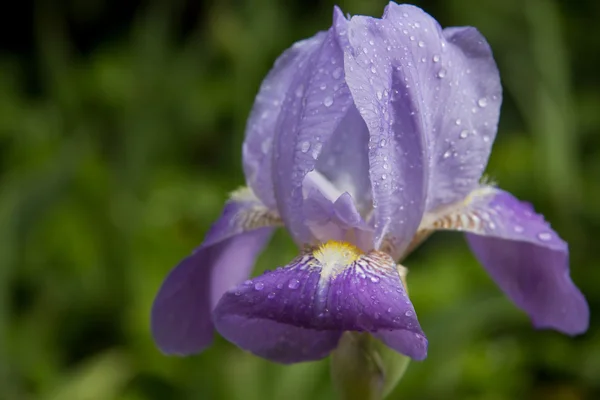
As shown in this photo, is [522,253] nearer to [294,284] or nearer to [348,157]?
[348,157]

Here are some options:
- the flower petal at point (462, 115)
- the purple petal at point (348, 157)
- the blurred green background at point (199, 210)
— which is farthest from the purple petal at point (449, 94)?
the blurred green background at point (199, 210)

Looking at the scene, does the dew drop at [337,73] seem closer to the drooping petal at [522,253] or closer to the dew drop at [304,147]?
the dew drop at [304,147]

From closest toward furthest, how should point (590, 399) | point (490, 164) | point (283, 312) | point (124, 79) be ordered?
point (283, 312) < point (590, 399) < point (490, 164) < point (124, 79)

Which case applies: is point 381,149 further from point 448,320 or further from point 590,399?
point 590,399

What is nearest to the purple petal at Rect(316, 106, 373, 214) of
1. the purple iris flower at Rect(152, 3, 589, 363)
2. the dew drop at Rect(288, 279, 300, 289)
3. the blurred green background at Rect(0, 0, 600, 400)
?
the purple iris flower at Rect(152, 3, 589, 363)

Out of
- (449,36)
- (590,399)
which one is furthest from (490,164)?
(449,36)

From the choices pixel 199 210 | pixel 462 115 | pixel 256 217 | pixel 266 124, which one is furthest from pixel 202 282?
pixel 199 210
